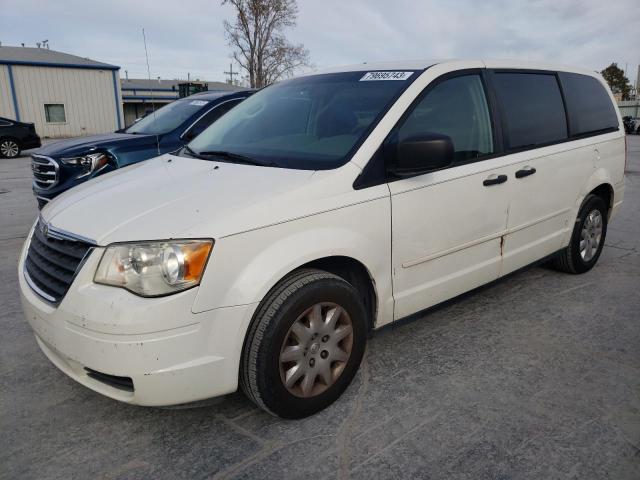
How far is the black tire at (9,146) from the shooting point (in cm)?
1614

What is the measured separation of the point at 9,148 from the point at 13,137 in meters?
0.37

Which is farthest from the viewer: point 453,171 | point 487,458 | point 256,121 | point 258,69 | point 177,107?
point 258,69

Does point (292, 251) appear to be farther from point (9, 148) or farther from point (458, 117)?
point (9, 148)

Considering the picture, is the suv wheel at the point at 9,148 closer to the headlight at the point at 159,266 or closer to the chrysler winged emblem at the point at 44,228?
the chrysler winged emblem at the point at 44,228

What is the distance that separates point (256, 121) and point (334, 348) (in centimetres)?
162

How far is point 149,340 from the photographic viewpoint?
6.75ft

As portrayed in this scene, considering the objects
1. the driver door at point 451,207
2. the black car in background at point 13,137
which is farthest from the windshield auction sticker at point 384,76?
the black car in background at point 13,137

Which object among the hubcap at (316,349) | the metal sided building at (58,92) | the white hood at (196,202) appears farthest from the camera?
the metal sided building at (58,92)

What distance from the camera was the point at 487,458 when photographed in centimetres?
224

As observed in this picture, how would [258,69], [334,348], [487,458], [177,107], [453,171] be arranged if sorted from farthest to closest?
1. [258,69]
2. [177,107]
3. [453,171]
4. [334,348]
5. [487,458]

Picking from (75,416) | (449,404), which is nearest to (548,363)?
(449,404)

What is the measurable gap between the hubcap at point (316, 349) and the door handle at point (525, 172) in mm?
1660

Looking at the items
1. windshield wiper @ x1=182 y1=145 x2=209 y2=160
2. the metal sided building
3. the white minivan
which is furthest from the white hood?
the metal sided building

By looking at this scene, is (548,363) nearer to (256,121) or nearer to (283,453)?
(283,453)
